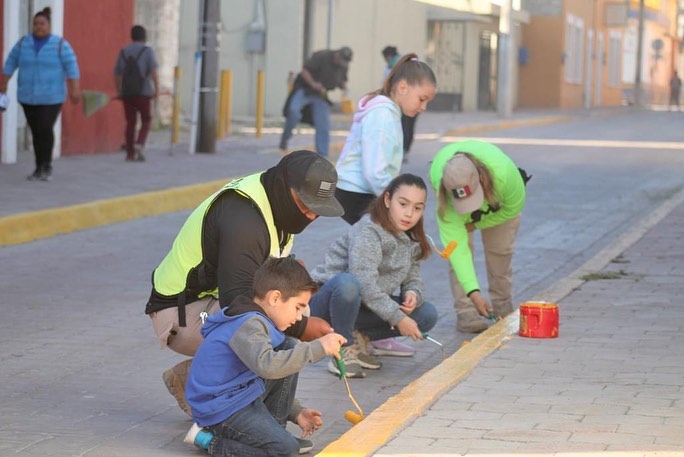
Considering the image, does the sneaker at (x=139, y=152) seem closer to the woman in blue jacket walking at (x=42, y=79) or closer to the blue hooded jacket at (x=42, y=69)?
the woman in blue jacket walking at (x=42, y=79)

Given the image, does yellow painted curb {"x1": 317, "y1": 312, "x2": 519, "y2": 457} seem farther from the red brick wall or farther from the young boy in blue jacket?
the red brick wall

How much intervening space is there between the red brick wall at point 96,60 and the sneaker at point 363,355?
453 inches

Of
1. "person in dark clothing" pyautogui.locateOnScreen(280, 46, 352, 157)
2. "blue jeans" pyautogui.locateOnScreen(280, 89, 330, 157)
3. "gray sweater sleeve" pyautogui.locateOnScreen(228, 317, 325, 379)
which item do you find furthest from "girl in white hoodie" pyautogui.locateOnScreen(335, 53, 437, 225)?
"blue jeans" pyautogui.locateOnScreen(280, 89, 330, 157)

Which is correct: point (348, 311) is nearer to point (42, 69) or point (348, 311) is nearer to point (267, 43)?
point (42, 69)

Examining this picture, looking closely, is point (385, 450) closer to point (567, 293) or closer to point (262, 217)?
point (262, 217)

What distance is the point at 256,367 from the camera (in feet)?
16.7

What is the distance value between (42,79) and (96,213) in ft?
6.64

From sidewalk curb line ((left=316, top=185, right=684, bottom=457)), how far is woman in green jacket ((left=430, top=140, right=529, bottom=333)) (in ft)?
0.93

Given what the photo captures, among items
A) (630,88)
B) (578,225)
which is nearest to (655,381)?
(578,225)

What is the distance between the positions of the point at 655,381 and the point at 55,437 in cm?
258

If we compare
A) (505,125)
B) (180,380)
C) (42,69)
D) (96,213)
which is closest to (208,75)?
(42,69)

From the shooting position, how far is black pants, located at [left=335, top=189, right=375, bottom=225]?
794 cm

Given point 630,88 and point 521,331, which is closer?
point 521,331

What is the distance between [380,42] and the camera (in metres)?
37.9
